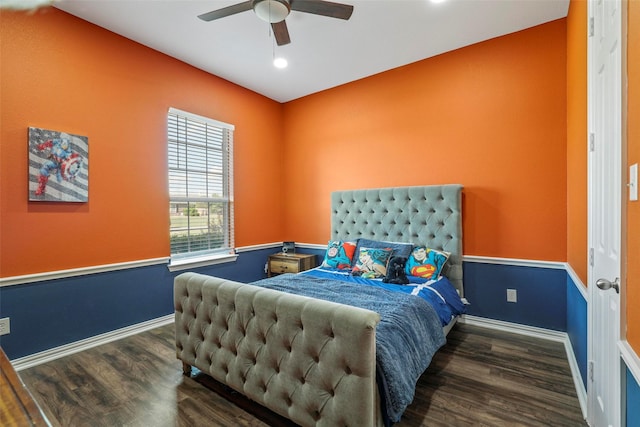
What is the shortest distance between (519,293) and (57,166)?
14.8 feet

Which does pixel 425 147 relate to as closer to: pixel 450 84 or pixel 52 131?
pixel 450 84

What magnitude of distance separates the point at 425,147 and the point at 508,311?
1989 millimetres

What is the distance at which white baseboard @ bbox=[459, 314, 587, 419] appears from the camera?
77.1 inches

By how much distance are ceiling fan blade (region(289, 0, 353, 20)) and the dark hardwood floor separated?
9.13ft

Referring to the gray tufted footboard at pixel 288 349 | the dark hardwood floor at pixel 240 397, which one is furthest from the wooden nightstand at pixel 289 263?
the gray tufted footboard at pixel 288 349

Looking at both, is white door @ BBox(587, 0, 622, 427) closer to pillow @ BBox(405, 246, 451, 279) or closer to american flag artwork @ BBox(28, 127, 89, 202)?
pillow @ BBox(405, 246, 451, 279)

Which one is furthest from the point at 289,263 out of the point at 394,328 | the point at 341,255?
the point at 394,328

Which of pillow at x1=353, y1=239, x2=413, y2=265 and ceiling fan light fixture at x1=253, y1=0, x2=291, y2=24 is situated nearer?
ceiling fan light fixture at x1=253, y1=0, x2=291, y2=24

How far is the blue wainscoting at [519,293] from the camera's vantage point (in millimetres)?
2793

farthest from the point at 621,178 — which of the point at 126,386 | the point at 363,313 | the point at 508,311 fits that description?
the point at 126,386

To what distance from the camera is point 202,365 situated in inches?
83.5

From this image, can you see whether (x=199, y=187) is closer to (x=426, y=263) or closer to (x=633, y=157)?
(x=426, y=263)

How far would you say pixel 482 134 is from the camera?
124 inches

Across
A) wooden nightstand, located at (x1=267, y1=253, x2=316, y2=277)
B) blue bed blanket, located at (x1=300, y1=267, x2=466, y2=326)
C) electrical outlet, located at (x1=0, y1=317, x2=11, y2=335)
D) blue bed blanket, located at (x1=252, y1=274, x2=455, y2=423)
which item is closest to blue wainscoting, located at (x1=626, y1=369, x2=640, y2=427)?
blue bed blanket, located at (x1=252, y1=274, x2=455, y2=423)
